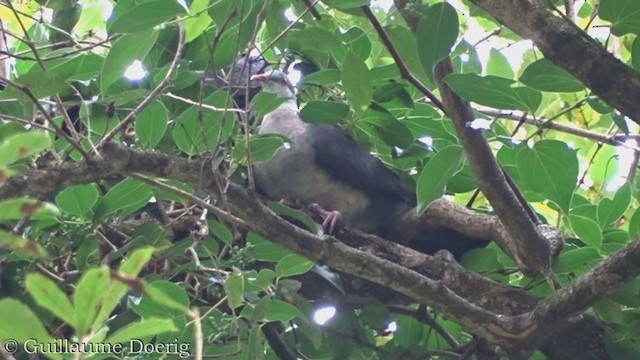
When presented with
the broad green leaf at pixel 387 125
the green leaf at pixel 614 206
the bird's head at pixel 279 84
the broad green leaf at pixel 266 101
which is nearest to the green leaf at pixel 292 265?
the broad green leaf at pixel 266 101

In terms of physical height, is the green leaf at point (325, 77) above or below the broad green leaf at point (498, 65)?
below

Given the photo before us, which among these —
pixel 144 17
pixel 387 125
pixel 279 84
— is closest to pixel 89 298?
pixel 144 17

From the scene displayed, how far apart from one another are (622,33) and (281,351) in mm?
1247

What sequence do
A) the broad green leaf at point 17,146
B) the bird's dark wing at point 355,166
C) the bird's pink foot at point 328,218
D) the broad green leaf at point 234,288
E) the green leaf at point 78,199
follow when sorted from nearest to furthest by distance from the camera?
the broad green leaf at point 17,146
the broad green leaf at point 234,288
the green leaf at point 78,199
the bird's pink foot at point 328,218
the bird's dark wing at point 355,166

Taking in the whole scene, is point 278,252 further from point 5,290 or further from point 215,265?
point 5,290

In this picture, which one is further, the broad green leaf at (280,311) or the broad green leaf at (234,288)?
the broad green leaf at (280,311)

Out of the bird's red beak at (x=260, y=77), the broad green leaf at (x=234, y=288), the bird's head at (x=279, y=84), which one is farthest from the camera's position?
the bird's head at (x=279, y=84)

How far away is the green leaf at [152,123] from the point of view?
7.62 feet

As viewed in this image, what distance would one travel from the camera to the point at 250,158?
221 centimetres

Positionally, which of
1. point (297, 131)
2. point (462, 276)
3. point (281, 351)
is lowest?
point (281, 351)

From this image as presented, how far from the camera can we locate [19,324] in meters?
1.08

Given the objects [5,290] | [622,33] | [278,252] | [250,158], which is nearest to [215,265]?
[278,252]

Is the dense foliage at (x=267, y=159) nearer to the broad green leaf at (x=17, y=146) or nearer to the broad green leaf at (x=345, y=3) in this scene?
the broad green leaf at (x=345, y=3)

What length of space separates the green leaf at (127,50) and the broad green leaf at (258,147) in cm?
35
